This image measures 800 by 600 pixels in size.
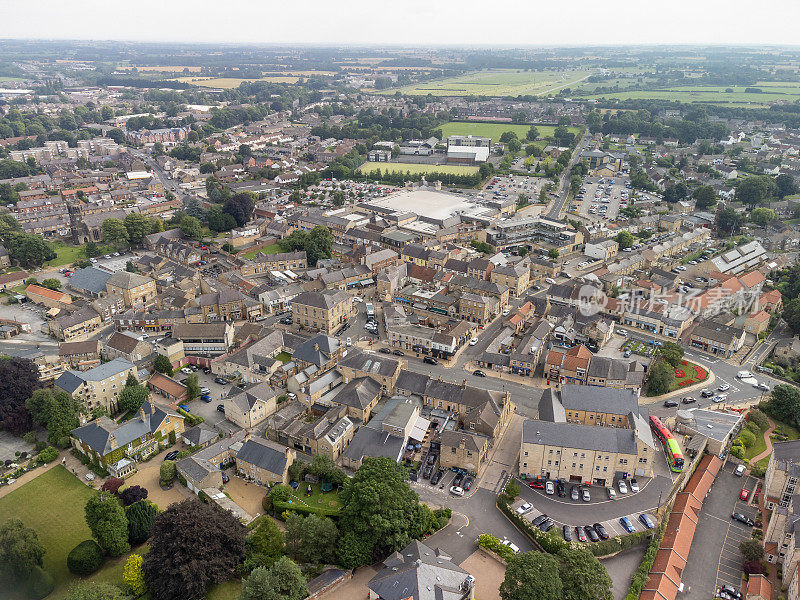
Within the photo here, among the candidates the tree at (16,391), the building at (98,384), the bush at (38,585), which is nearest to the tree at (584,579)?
the bush at (38,585)

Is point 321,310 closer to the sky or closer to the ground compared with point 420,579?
closer to the sky

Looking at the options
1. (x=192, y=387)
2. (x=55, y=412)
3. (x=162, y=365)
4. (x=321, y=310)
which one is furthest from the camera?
(x=321, y=310)

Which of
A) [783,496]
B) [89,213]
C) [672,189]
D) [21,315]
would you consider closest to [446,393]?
[783,496]

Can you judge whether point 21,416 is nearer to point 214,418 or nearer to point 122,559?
point 214,418

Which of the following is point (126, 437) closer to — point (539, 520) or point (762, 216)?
point (539, 520)

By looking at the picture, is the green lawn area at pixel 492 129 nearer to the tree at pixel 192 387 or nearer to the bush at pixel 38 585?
the tree at pixel 192 387

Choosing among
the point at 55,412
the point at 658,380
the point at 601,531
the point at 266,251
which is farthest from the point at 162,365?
the point at 658,380
